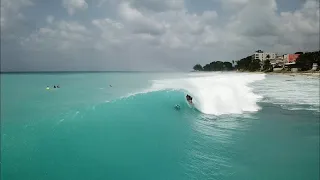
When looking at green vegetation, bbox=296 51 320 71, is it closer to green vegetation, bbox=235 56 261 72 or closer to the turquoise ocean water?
green vegetation, bbox=235 56 261 72

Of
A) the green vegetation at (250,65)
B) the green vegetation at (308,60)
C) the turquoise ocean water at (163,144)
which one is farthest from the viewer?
the green vegetation at (250,65)

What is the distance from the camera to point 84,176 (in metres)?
8.02

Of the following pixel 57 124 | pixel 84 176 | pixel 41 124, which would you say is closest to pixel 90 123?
pixel 57 124

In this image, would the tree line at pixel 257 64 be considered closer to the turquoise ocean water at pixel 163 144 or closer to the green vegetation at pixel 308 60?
the green vegetation at pixel 308 60

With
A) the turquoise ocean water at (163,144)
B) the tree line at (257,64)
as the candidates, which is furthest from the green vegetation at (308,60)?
the turquoise ocean water at (163,144)

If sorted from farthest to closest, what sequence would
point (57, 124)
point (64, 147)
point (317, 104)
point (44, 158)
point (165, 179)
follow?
point (317, 104), point (57, 124), point (64, 147), point (44, 158), point (165, 179)

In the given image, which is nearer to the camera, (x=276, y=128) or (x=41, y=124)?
(x=276, y=128)

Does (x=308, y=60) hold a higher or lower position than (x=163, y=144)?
higher

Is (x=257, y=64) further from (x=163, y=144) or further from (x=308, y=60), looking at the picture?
(x=163, y=144)

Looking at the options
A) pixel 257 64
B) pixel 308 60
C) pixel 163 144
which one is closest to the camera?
pixel 163 144

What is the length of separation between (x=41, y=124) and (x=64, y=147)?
5013mm

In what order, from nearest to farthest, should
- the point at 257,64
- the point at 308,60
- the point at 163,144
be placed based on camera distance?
the point at 163,144 < the point at 308,60 < the point at 257,64

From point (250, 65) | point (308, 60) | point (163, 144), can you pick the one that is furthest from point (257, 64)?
point (163, 144)

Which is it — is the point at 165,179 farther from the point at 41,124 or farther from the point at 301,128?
the point at 41,124
